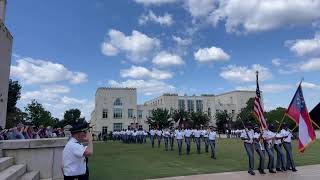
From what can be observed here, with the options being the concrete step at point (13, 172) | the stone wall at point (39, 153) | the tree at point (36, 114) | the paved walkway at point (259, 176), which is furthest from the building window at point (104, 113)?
the concrete step at point (13, 172)

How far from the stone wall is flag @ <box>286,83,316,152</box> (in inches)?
307

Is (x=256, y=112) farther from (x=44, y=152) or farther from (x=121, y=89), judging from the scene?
(x=121, y=89)

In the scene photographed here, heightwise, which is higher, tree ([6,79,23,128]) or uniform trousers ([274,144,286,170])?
tree ([6,79,23,128])

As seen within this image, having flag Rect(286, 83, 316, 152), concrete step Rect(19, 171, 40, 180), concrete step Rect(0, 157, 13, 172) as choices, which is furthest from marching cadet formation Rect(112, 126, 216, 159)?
concrete step Rect(0, 157, 13, 172)

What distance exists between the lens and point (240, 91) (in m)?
132

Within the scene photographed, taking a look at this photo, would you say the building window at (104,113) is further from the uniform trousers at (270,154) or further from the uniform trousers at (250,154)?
the uniform trousers at (250,154)

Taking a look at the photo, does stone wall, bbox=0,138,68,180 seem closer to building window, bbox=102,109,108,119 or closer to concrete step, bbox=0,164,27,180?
concrete step, bbox=0,164,27,180

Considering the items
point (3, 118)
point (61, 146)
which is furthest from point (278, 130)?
point (3, 118)

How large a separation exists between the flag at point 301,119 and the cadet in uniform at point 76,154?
879 centimetres

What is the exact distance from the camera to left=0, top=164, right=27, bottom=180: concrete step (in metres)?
8.04

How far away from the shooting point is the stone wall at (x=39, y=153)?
1057 cm

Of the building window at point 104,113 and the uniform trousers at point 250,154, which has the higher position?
the building window at point 104,113

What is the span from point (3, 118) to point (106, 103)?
76835mm

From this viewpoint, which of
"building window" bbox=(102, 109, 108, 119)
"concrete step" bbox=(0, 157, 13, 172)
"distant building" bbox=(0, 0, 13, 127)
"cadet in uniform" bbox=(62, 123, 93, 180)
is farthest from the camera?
"building window" bbox=(102, 109, 108, 119)
